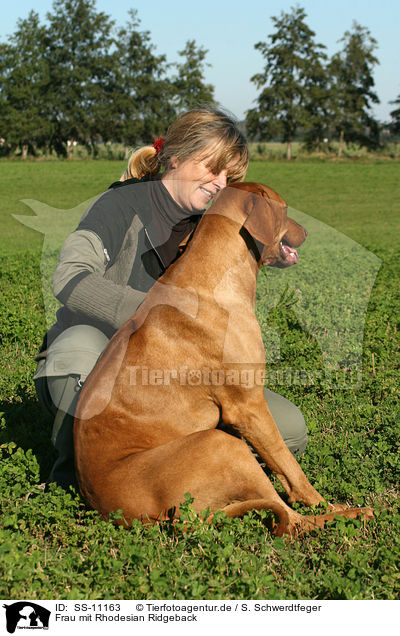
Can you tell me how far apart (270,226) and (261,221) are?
0.06m

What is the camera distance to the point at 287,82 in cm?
6806

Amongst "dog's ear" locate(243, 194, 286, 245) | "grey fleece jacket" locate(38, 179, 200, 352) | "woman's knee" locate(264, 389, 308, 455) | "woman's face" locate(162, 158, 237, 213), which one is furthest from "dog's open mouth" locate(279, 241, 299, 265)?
"woman's knee" locate(264, 389, 308, 455)

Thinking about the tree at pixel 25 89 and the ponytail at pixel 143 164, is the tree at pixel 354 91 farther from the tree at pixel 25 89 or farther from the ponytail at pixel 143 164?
the ponytail at pixel 143 164

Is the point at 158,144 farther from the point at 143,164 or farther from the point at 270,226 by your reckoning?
the point at 270,226

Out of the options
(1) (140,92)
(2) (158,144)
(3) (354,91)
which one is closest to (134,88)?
(1) (140,92)

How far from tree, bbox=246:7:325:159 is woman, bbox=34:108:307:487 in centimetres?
6502

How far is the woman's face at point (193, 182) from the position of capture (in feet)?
13.2

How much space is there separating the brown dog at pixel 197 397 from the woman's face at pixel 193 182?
46 centimetres

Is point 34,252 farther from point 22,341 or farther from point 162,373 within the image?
point 162,373

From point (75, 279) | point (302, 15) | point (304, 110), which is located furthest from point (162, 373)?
point (302, 15)

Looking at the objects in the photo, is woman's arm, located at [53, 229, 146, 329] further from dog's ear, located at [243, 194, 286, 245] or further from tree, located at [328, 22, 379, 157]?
tree, located at [328, 22, 379, 157]

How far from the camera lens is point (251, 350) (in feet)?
11.0

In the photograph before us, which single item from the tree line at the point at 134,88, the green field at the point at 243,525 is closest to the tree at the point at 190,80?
the tree line at the point at 134,88
